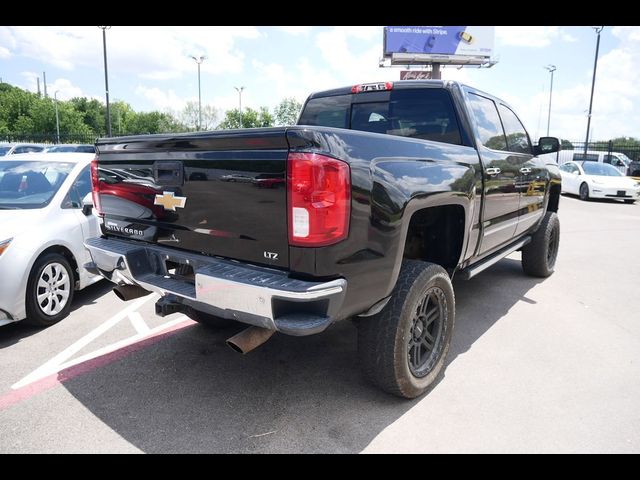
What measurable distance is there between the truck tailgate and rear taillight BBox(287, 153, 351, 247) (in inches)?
2.8

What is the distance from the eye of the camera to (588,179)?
15141 millimetres

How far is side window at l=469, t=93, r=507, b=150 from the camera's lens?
3819 millimetres

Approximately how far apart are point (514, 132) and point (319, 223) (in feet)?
11.3

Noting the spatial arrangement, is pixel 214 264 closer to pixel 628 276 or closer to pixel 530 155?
pixel 530 155

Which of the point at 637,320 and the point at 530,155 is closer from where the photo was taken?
the point at 637,320

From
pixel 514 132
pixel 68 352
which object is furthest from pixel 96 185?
pixel 514 132

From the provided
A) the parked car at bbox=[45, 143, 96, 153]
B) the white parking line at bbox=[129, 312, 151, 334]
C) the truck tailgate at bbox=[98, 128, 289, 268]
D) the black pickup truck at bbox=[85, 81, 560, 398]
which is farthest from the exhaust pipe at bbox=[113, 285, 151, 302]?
the parked car at bbox=[45, 143, 96, 153]

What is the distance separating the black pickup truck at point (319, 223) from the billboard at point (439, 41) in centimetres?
4134

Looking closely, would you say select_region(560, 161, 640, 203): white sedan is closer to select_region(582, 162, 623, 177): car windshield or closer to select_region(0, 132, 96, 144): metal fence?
select_region(582, 162, 623, 177): car windshield

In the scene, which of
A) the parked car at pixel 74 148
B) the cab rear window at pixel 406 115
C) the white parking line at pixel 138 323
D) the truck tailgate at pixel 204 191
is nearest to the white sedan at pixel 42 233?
the white parking line at pixel 138 323

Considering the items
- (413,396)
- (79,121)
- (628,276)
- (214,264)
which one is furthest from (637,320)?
(79,121)

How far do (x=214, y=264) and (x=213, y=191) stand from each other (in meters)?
0.40

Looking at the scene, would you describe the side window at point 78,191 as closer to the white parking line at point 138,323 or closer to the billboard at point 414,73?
the white parking line at point 138,323
